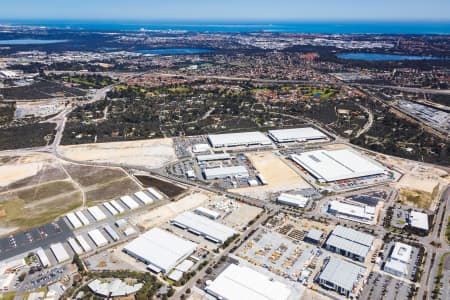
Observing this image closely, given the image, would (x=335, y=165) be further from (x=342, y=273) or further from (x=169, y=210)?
(x=169, y=210)

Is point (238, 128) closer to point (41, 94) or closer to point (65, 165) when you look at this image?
point (65, 165)

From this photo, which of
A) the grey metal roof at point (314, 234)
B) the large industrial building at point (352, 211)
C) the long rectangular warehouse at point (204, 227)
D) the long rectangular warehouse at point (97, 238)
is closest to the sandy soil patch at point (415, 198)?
the large industrial building at point (352, 211)

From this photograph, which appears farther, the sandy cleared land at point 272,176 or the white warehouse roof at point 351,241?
the sandy cleared land at point 272,176

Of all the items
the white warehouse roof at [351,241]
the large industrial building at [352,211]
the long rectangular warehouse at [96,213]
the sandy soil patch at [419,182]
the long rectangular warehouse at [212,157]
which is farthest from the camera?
the long rectangular warehouse at [212,157]

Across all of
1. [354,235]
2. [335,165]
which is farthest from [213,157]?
[354,235]

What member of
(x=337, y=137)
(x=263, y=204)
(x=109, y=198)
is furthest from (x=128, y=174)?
(x=337, y=137)

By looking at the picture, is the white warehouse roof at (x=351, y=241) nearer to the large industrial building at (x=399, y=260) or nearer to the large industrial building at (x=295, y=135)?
the large industrial building at (x=399, y=260)

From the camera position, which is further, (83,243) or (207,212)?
(207,212)

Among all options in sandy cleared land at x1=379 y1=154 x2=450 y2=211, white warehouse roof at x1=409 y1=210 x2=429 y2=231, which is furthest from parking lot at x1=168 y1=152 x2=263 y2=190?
sandy cleared land at x1=379 y1=154 x2=450 y2=211
